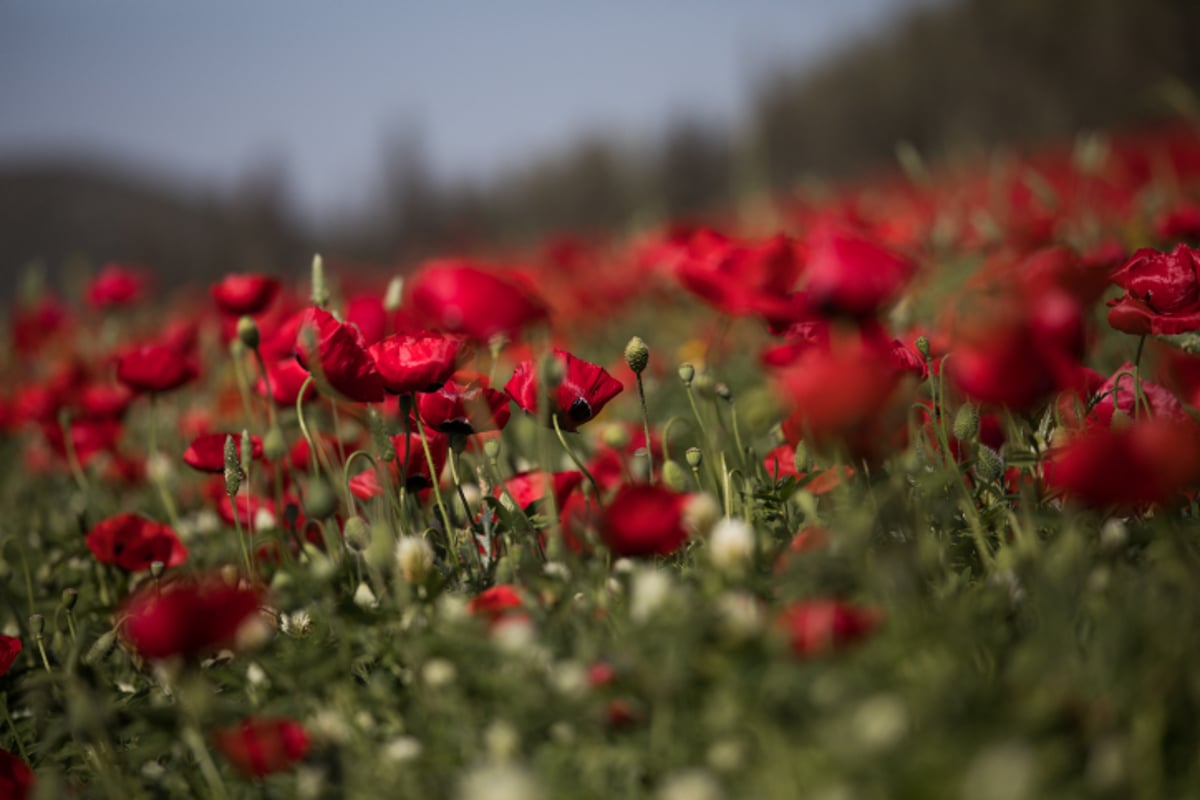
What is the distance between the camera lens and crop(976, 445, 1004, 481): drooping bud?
1343 mm

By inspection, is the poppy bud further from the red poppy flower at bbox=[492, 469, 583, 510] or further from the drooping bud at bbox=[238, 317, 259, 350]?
the drooping bud at bbox=[238, 317, 259, 350]

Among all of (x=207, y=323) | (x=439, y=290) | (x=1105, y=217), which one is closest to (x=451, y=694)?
(x=439, y=290)

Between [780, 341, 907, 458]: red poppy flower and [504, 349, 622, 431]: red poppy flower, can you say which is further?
[504, 349, 622, 431]: red poppy flower

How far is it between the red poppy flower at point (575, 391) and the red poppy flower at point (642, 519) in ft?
1.30

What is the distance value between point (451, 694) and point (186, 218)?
26020mm

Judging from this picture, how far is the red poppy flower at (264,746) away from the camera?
0.99 meters

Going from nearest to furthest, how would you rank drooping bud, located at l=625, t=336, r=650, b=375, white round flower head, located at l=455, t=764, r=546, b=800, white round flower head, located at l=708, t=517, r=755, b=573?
white round flower head, located at l=455, t=764, r=546, b=800 → white round flower head, located at l=708, t=517, r=755, b=573 → drooping bud, located at l=625, t=336, r=650, b=375

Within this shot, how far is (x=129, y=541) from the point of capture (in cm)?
177

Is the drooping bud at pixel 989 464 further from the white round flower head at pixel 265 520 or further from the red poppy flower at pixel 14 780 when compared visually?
the red poppy flower at pixel 14 780

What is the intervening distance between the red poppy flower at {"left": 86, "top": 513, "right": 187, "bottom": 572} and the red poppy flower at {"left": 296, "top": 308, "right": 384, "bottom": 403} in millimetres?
644

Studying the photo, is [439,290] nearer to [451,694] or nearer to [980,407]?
[451,694]

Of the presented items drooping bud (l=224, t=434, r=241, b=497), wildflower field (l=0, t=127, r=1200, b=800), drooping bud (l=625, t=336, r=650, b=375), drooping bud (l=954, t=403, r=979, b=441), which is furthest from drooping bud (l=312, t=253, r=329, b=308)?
drooping bud (l=954, t=403, r=979, b=441)

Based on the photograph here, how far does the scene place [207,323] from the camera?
411 centimetres

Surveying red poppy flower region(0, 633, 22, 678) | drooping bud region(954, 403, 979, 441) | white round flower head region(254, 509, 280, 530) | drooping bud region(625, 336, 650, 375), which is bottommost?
white round flower head region(254, 509, 280, 530)
